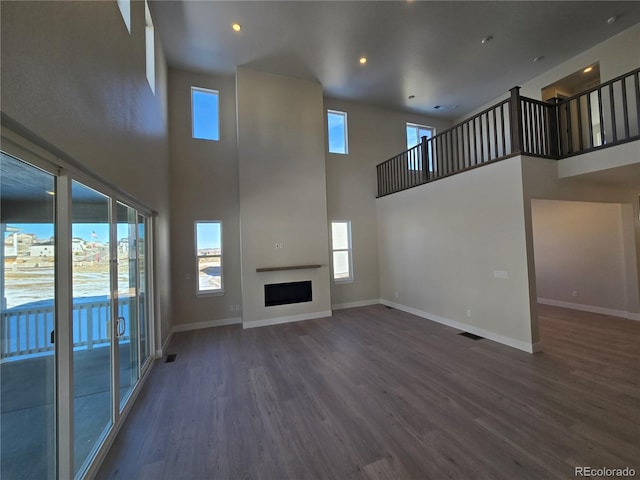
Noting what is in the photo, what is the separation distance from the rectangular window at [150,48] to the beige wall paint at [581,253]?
774 centimetres

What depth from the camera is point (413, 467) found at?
1871 millimetres

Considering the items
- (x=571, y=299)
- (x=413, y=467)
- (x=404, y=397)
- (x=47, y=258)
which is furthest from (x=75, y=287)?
(x=571, y=299)

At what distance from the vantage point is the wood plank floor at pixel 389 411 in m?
1.92

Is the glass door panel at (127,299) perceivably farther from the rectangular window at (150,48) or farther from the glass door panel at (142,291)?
the rectangular window at (150,48)

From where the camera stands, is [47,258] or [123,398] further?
[123,398]

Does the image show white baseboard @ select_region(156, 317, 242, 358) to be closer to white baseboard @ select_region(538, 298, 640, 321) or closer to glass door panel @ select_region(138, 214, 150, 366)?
glass door panel @ select_region(138, 214, 150, 366)

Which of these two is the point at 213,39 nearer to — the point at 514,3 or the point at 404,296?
the point at 514,3

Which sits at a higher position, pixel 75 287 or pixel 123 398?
pixel 75 287

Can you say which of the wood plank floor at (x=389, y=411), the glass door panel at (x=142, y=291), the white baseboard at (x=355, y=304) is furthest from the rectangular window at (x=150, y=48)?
the white baseboard at (x=355, y=304)

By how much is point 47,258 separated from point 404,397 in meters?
3.27

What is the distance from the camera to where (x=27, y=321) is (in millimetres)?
1547

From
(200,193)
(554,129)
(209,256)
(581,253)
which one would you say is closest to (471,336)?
(581,253)

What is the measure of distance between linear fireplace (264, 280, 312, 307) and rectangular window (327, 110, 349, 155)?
369 centimetres

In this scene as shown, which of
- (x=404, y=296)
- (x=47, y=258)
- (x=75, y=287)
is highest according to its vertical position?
(x=47, y=258)
